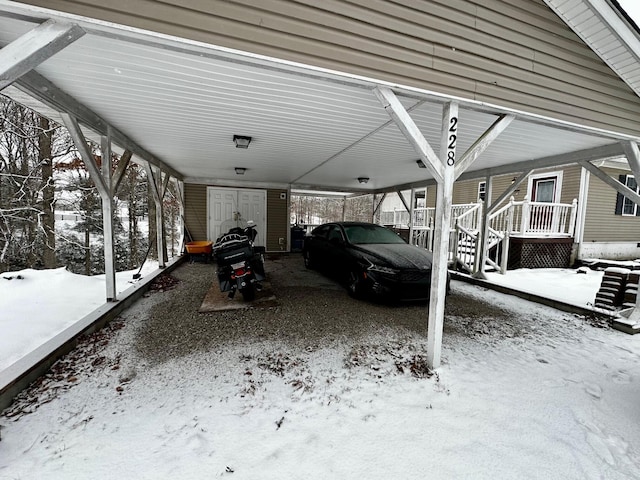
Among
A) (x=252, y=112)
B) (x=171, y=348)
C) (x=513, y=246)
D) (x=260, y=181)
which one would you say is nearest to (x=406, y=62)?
(x=252, y=112)

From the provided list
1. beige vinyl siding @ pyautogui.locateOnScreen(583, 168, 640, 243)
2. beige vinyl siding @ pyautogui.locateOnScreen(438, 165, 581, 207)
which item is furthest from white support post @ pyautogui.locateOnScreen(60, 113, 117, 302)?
beige vinyl siding @ pyautogui.locateOnScreen(583, 168, 640, 243)

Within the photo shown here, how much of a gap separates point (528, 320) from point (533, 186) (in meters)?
7.20

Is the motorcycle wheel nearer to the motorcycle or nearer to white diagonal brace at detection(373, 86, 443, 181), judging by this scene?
the motorcycle

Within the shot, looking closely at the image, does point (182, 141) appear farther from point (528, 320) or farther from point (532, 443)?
point (528, 320)

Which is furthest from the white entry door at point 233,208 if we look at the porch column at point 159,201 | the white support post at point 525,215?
the white support post at point 525,215

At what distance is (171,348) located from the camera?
279 cm

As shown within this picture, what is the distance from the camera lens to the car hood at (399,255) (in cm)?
412

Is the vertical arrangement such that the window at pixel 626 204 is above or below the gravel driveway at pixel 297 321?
above

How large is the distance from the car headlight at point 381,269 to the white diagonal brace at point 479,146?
1.87m

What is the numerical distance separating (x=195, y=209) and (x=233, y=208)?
3.78 feet

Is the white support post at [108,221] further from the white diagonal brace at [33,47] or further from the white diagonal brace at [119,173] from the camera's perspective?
the white diagonal brace at [33,47]

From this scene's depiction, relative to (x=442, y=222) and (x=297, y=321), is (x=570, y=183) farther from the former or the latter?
(x=297, y=321)

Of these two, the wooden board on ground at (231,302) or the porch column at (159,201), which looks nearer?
the wooden board on ground at (231,302)

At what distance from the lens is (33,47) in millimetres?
1487
